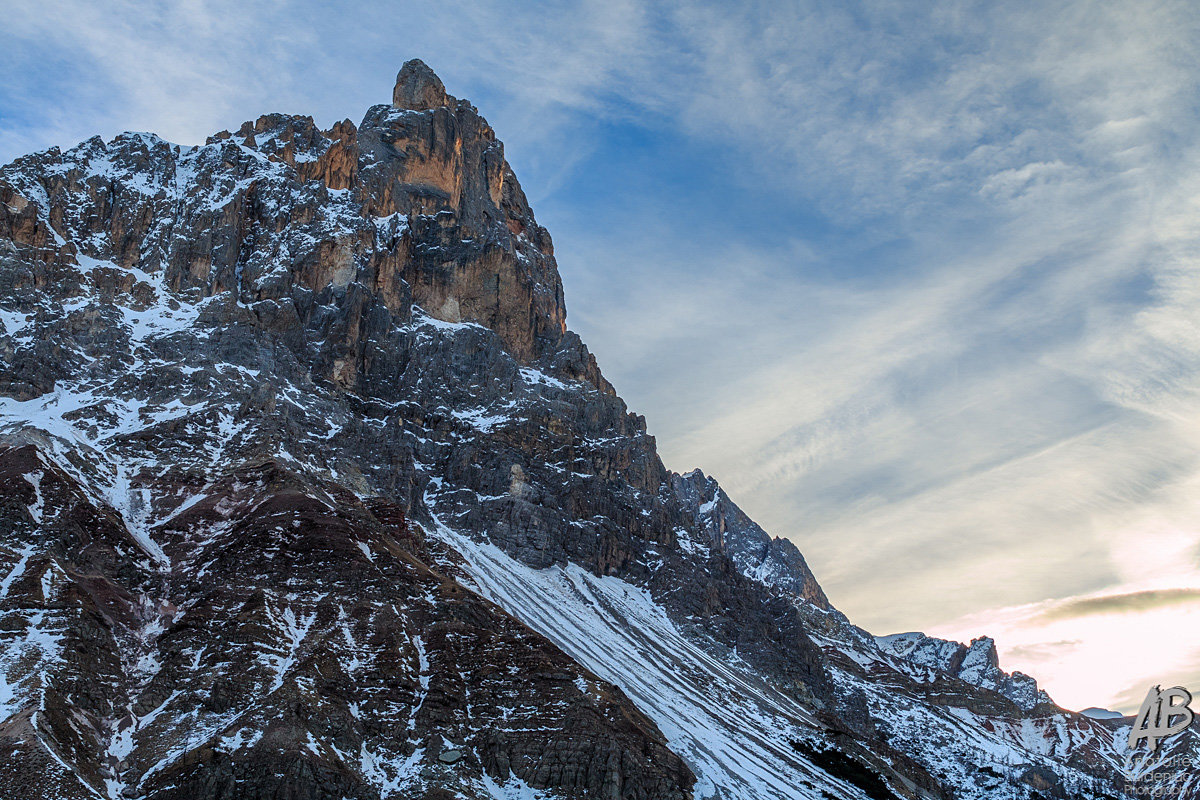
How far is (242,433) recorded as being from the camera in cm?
16225

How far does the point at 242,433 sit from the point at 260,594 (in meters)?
47.2

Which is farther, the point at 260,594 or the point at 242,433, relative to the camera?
the point at 242,433

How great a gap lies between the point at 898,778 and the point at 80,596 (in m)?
134

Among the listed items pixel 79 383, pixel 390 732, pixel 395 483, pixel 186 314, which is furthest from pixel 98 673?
pixel 186 314

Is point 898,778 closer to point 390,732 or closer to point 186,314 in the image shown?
point 390,732

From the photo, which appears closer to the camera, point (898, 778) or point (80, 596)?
point (80, 596)

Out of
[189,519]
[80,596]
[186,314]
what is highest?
[186,314]

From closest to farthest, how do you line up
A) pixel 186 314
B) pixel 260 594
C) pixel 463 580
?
pixel 260 594 < pixel 463 580 < pixel 186 314

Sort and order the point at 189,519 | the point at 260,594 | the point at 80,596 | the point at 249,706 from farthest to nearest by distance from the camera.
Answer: the point at 189,519, the point at 260,594, the point at 80,596, the point at 249,706

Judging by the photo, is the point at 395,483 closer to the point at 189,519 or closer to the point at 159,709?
the point at 189,519

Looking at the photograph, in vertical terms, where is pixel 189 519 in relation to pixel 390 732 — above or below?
above

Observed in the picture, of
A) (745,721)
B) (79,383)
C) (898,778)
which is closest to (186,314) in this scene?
(79,383)

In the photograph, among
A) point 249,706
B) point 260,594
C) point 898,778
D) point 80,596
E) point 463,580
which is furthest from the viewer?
point 898,778

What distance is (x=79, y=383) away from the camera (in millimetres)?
164625
